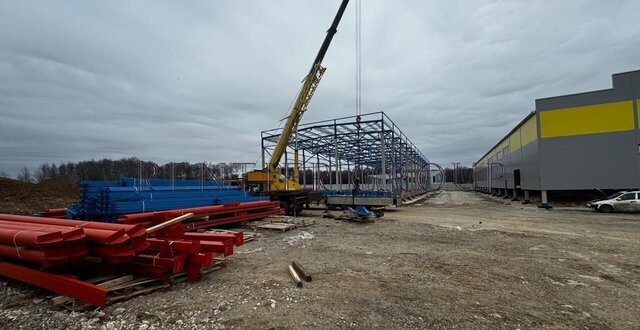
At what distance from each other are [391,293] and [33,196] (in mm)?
27876

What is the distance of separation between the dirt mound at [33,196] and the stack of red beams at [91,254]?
17.2 metres

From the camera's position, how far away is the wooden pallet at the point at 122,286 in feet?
14.9

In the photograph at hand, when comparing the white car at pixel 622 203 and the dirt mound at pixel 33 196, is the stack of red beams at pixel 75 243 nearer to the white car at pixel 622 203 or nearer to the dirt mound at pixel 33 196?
the dirt mound at pixel 33 196

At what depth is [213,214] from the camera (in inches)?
444

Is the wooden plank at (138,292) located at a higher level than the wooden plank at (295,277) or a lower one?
higher

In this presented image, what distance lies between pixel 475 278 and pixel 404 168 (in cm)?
2572

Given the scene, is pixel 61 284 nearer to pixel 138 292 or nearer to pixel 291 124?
pixel 138 292

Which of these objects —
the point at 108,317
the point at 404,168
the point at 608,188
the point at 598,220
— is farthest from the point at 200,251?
the point at 404,168

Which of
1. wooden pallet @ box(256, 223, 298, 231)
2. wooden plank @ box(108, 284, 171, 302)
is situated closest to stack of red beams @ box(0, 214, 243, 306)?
wooden plank @ box(108, 284, 171, 302)

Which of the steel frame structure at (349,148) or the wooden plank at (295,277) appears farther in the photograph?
the steel frame structure at (349,148)

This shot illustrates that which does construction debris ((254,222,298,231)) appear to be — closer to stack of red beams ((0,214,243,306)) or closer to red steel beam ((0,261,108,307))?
stack of red beams ((0,214,243,306))

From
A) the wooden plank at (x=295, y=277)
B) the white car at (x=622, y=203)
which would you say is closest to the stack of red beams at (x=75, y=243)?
the wooden plank at (x=295, y=277)

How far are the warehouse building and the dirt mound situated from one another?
31556mm

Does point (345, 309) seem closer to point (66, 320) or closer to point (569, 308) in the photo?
point (569, 308)
